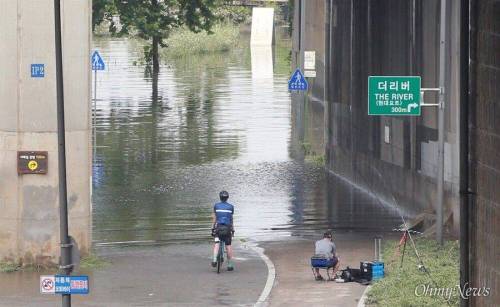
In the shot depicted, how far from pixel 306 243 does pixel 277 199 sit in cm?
667

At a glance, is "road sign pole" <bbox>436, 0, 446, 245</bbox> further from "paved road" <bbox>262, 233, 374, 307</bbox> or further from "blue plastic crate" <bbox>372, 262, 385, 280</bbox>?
"blue plastic crate" <bbox>372, 262, 385, 280</bbox>

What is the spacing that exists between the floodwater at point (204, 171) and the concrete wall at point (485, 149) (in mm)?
10095

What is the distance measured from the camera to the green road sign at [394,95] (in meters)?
26.2

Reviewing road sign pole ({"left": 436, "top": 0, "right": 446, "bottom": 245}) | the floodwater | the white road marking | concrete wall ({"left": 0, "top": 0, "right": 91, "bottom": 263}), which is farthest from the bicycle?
road sign pole ({"left": 436, "top": 0, "right": 446, "bottom": 245})

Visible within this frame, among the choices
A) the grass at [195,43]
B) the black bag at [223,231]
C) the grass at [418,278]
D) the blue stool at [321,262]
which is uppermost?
the grass at [195,43]

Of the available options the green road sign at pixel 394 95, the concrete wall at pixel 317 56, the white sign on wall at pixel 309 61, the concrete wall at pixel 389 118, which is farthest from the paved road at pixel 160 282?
the concrete wall at pixel 317 56

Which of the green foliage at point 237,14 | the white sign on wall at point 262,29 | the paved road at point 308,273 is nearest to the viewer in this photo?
the paved road at point 308,273

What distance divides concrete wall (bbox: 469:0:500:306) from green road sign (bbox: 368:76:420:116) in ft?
25.0

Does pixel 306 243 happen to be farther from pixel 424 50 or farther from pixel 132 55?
pixel 132 55

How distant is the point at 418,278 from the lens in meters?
21.6

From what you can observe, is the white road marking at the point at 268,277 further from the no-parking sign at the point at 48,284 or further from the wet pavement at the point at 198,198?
the no-parking sign at the point at 48,284

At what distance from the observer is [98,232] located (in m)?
29.2

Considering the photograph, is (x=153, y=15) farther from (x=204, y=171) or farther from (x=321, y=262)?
(x=321, y=262)

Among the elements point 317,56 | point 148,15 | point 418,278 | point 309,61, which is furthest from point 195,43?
point 418,278
